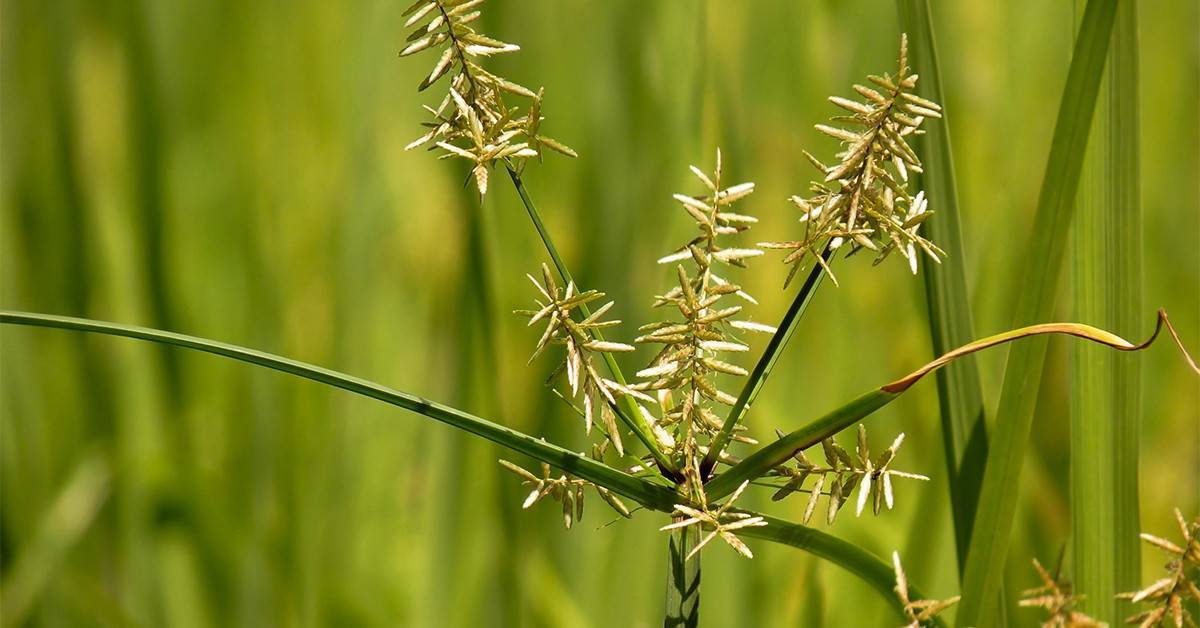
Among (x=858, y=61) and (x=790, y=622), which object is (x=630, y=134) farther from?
(x=790, y=622)

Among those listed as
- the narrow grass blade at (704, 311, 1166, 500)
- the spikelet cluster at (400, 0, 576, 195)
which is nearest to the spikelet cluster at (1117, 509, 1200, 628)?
the narrow grass blade at (704, 311, 1166, 500)

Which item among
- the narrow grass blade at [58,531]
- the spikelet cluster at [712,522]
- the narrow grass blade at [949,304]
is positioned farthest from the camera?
the narrow grass blade at [58,531]

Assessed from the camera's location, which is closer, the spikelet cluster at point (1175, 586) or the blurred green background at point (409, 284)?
the spikelet cluster at point (1175, 586)

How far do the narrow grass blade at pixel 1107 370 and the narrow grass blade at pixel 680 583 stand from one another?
0.20m

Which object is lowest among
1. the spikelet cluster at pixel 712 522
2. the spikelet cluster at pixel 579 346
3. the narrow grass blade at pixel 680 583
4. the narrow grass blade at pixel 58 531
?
the narrow grass blade at pixel 58 531

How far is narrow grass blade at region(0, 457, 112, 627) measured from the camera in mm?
480

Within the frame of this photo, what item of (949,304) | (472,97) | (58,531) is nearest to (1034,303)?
(949,304)

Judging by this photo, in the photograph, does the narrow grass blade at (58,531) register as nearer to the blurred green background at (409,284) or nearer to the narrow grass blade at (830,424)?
the blurred green background at (409,284)

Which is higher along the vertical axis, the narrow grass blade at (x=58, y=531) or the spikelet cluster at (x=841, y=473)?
the spikelet cluster at (x=841, y=473)

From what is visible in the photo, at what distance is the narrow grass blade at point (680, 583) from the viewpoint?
0.78ft

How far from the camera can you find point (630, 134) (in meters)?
0.46

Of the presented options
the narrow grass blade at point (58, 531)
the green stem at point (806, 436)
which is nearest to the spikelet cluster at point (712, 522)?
the green stem at point (806, 436)

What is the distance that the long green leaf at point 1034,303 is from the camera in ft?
0.94

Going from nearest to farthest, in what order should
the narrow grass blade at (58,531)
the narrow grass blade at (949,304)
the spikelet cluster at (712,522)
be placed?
the spikelet cluster at (712,522)
the narrow grass blade at (949,304)
the narrow grass blade at (58,531)
